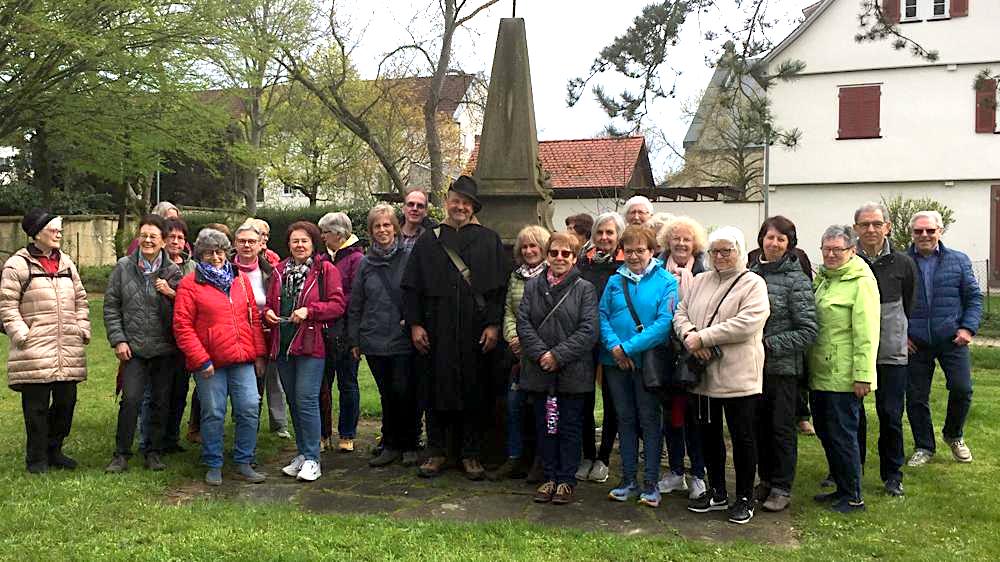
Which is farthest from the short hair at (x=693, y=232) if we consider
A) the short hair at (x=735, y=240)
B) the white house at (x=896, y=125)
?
the white house at (x=896, y=125)

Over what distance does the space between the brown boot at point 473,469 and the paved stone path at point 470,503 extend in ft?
0.24

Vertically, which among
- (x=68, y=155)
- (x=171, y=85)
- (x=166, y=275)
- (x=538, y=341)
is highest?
(x=171, y=85)

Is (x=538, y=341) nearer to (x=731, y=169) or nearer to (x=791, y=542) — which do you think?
(x=791, y=542)

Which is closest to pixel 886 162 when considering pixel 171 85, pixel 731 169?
pixel 731 169

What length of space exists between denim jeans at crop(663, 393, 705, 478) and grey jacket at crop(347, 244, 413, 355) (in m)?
1.82

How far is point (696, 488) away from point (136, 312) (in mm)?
3922

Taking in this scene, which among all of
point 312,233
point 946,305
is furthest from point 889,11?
point 312,233

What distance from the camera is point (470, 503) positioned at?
5277mm

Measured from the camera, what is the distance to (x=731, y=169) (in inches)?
1428

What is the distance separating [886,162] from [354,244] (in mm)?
21385

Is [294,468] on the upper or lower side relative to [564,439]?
lower

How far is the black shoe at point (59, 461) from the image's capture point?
5990 mm

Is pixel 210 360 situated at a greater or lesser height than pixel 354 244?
lesser

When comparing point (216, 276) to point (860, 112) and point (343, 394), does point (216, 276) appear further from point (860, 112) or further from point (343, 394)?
point (860, 112)
